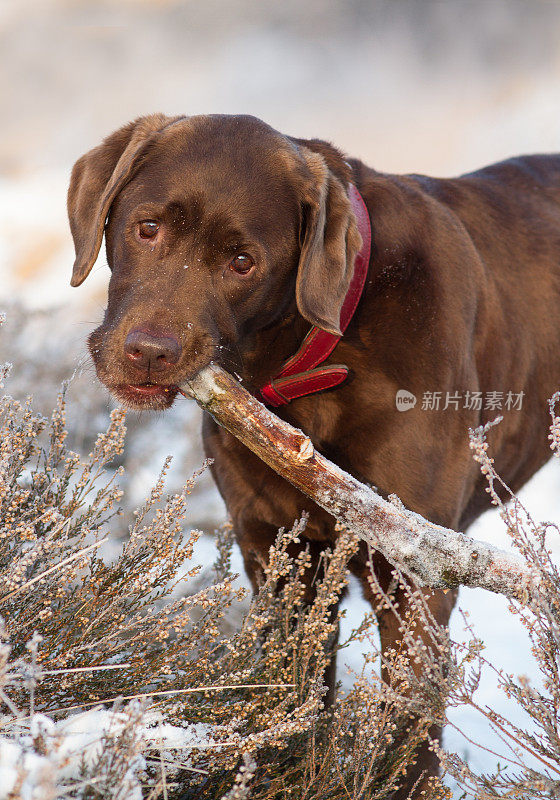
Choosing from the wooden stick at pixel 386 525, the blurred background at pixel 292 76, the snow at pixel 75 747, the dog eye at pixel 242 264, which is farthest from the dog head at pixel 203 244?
the blurred background at pixel 292 76

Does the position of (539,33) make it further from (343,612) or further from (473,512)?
(343,612)

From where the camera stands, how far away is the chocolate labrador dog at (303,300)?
2115 mm

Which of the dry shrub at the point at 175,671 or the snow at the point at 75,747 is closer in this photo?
the snow at the point at 75,747

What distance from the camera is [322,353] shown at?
2379 mm

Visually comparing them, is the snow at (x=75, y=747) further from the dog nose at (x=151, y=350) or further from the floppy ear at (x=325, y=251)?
the floppy ear at (x=325, y=251)

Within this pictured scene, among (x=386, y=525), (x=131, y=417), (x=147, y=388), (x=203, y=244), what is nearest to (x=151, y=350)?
(x=147, y=388)

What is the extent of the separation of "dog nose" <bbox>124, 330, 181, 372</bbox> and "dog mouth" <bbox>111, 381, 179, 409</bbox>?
68 mm

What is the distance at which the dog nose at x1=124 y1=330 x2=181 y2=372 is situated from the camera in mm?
1967

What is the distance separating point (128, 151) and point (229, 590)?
120 cm

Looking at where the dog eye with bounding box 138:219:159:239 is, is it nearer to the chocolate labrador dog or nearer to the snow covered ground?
the chocolate labrador dog

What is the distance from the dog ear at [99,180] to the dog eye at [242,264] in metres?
0.39

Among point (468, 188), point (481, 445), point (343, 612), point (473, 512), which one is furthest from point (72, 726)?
point (468, 188)

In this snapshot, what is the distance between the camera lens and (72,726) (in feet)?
5.72

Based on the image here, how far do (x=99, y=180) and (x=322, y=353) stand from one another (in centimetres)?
79
